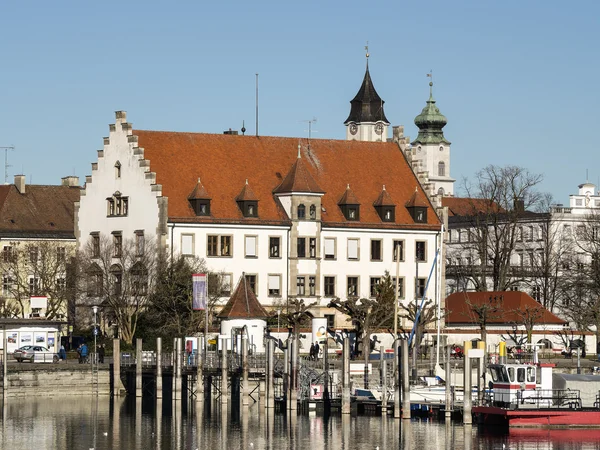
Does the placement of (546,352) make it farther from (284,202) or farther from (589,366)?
(284,202)

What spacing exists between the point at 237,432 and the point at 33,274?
204 ft

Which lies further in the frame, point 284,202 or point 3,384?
point 284,202

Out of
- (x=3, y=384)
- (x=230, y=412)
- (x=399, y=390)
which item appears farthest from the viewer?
(x=3, y=384)

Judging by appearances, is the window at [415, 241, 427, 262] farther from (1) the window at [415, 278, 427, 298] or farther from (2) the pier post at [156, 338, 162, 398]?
(2) the pier post at [156, 338, 162, 398]

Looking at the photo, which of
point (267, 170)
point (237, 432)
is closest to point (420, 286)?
point (267, 170)

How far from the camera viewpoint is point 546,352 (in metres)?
120

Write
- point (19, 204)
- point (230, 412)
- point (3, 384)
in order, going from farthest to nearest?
point (19, 204), point (3, 384), point (230, 412)

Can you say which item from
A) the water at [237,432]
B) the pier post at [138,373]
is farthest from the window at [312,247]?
the water at [237,432]

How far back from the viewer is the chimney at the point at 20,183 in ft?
511

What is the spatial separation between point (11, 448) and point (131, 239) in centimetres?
4381

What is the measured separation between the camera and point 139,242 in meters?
122

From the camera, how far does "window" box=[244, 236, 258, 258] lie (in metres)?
124

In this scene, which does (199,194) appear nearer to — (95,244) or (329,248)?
(95,244)

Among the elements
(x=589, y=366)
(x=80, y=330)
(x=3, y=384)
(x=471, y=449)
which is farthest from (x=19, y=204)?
(x=471, y=449)
